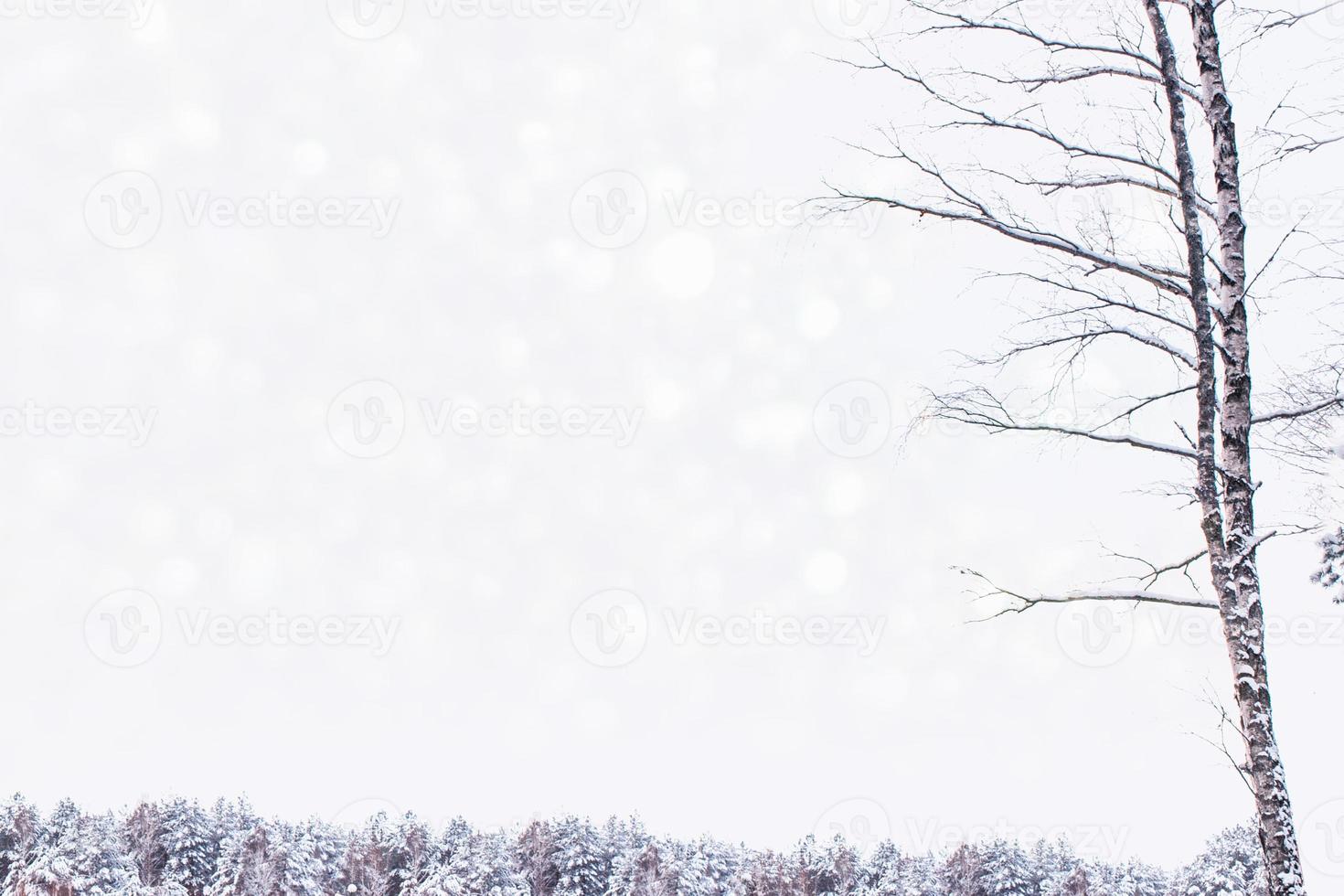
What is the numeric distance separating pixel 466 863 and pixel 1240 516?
70443 millimetres

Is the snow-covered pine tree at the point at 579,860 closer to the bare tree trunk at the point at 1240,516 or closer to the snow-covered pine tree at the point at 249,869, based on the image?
the snow-covered pine tree at the point at 249,869

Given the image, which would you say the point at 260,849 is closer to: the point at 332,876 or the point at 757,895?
the point at 332,876

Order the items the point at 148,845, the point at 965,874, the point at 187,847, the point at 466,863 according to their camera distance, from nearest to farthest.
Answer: the point at 466,863
the point at 965,874
the point at 148,845
the point at 187,847

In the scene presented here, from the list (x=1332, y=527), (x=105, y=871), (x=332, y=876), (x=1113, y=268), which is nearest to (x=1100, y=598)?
(x=1332, y=527)

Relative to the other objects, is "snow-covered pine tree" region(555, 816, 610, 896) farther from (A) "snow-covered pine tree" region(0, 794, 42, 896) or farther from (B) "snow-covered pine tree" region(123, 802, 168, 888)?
(A) "snow-covered pine tree" region(0, 794, 42, 896)

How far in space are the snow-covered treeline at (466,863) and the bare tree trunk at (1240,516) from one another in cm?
6377

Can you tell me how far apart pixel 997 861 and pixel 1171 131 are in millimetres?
73054

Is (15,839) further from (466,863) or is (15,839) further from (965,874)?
(965,874)

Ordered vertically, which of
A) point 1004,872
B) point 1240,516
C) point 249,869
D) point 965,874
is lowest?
point 249,869

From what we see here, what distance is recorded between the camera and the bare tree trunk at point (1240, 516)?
17.6 feet

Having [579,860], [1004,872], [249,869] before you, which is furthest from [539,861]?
[1004,872]

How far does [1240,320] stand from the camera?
241 inches

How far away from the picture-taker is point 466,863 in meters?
69.4

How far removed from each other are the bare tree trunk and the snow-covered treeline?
63768mm
